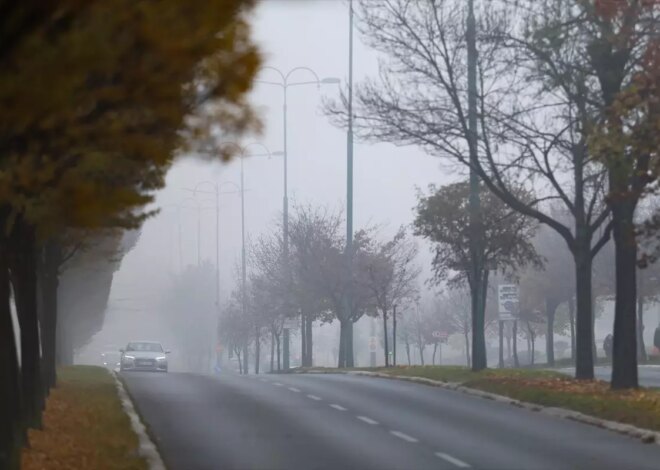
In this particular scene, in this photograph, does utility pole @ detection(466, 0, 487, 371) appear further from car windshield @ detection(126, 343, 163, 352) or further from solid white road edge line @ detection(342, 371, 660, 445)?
car windshield @ detection(126, 343, 163, 352)

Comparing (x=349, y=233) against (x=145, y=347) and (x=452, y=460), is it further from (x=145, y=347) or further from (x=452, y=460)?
(x=452, y=460)

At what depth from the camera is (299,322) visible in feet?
193

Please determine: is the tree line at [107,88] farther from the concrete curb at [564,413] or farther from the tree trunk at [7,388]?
the concrete curb at [564,413]

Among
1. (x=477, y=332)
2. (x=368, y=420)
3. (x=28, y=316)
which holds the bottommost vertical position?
(x=368, y=420)

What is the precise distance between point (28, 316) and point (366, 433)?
4849 millimetres

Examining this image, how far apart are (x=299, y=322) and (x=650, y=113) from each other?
41.2 meters

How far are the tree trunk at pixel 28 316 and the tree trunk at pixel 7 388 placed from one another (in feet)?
7.81

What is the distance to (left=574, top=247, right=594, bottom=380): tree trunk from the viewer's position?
85.5ft

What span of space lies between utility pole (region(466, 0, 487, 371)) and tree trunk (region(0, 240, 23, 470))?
13067 millimetres

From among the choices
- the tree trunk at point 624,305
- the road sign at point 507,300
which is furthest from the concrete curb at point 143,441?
the road sign at point 507,300

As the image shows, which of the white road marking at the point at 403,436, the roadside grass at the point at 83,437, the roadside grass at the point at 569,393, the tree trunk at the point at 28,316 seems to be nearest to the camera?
the roadside grass at the point at 83,437

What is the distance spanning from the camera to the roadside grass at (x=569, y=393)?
19.5 m

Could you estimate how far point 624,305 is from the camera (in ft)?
77.2

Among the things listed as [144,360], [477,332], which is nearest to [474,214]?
[477,332]
